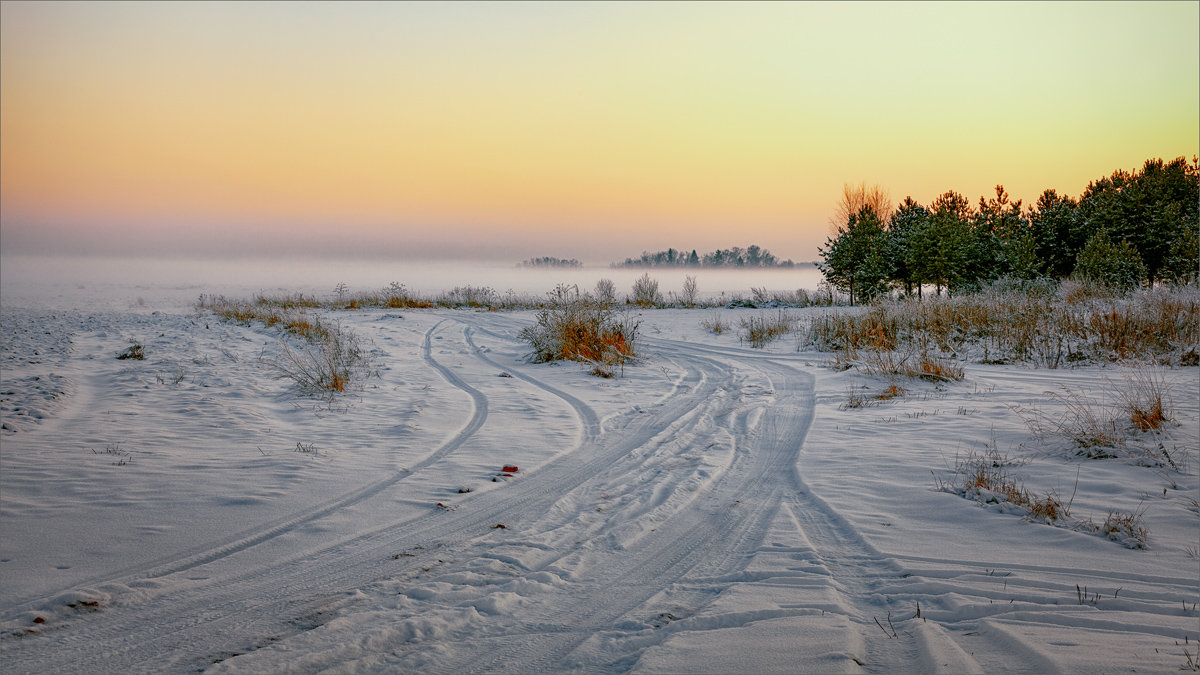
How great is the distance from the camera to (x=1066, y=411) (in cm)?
637

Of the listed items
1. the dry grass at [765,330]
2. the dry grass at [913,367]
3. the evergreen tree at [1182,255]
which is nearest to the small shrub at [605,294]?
the dry grass at [765,330]

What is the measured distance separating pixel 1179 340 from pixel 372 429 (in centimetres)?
1291

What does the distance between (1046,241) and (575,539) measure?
51297mm

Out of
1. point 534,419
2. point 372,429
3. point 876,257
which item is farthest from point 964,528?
point 876,257

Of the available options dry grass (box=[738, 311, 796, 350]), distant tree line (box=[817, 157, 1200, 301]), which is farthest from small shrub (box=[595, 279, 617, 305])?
distant tree line (box=[817, 157, 1200, 301])

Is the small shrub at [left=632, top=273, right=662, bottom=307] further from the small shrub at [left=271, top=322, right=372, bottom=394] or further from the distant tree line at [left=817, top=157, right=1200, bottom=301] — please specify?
the small shrub at [left=271, top=322, right=372, bottom=394]

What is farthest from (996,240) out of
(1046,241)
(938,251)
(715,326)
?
(715,326)

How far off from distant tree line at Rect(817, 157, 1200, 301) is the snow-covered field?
32.3m

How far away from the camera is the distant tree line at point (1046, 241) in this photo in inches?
1411

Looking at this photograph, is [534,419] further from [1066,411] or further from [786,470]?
[1066,411]

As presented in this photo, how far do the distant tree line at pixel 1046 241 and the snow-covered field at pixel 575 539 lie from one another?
32290 mm

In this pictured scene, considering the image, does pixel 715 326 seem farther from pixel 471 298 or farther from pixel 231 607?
pixel 471 298

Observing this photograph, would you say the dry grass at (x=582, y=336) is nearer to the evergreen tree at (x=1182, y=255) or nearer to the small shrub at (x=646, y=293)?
the small shrub at (x=646, y=293)

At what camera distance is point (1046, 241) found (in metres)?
42.3
